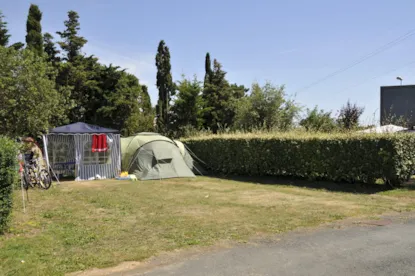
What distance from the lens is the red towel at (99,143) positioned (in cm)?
1498

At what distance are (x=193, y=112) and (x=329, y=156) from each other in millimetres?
18478

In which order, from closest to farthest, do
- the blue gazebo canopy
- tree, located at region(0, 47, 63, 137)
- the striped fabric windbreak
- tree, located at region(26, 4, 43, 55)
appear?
tree, located at region(0, 47, 63, 137), the striped fabric windbreak, the blue gazebo canopy, tree, located at region(26, 4, 43, 55)

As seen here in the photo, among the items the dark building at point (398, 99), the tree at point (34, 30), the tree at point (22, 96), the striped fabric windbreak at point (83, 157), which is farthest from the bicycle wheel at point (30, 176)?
the dark building at point (398, 99)

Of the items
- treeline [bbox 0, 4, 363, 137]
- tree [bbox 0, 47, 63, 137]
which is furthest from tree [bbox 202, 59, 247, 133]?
tree [bbox 0, 47, 63, 137]

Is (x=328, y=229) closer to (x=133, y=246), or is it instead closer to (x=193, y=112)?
(x=133, y=246)

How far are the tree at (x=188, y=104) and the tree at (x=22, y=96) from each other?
617 inches

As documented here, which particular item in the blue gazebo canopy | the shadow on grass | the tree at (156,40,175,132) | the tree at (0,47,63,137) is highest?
the tree at (156,40,175,132)

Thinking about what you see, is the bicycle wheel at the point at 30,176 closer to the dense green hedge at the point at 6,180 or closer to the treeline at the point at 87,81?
the dense green hedge at the point at 6,180

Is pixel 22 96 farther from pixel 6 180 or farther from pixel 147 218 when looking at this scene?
pixel 147 218

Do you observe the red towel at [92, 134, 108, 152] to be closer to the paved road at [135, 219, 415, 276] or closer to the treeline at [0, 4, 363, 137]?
the treeline at [0, 4, 363, 137]

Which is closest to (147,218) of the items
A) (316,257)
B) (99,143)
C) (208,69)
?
(316,257)

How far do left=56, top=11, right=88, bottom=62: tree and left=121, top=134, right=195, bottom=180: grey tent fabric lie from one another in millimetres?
15434

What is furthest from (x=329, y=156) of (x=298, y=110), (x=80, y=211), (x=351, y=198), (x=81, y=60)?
(x=81, y=60)

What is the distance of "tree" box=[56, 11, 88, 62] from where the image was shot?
87.8ft
